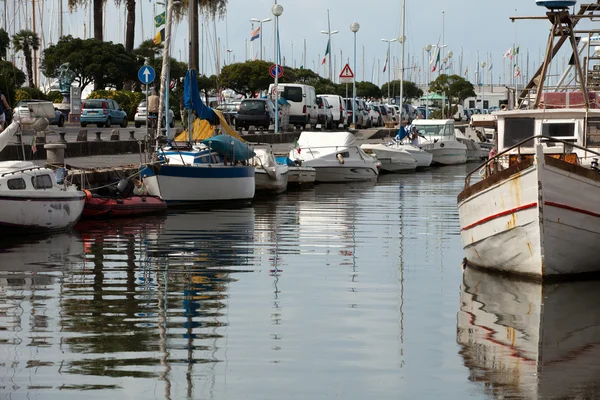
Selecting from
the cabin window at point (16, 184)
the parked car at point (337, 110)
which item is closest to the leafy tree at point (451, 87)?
the parked car at point (337, 110)

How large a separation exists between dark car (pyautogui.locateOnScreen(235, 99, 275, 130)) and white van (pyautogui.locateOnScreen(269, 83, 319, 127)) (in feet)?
13.7

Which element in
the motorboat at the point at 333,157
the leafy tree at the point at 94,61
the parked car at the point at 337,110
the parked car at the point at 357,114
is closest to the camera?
the motorboat at the point at 333,157

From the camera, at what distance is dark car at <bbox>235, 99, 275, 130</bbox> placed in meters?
55.5

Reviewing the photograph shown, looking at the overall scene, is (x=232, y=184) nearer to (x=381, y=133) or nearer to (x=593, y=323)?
(x=593, y=323)

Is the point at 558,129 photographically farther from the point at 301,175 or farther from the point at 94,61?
the point at 94,61

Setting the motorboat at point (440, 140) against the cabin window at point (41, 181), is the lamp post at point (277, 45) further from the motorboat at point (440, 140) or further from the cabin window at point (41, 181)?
the cabin window at point (41, 181)

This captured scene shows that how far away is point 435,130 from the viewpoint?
4962cm

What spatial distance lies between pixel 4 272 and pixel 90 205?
7182mm

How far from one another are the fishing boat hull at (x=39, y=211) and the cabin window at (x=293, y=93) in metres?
39.4

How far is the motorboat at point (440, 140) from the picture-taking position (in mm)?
48906

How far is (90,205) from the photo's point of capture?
2317cm

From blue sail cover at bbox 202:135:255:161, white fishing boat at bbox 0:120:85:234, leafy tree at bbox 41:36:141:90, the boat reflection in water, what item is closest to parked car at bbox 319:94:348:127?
leafy tree at bbox 41:36:141:90

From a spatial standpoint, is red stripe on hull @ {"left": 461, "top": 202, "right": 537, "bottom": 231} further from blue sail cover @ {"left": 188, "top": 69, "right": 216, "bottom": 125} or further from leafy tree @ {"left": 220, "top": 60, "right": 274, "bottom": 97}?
leafy tree @ {"left": 220, "top": 60, "right": 274, "bottom": 97}

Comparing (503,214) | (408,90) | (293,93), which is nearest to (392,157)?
(293,93)
